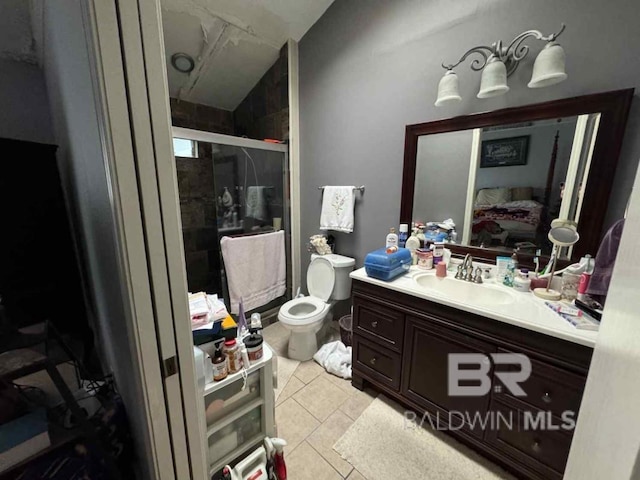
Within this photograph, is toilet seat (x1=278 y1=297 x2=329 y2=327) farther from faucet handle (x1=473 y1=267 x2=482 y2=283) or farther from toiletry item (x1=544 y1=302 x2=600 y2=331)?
toiletry item (x1=544 y1=302 x2=600 y2=331)

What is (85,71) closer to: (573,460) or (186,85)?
(573,460)

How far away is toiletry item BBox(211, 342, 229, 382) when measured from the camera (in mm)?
970

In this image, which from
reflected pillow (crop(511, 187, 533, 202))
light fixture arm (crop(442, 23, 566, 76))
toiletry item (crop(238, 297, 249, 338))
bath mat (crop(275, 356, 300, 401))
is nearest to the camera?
toiletry item (crop(238, 297, 249, 338))

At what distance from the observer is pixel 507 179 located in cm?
146

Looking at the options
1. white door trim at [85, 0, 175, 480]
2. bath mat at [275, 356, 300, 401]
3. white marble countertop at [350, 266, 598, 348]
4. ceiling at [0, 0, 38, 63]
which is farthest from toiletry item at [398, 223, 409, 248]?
ceiling at [0, 0, 38, 63]

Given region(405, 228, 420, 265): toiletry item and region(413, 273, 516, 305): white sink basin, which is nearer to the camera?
region(413, 273, 516, 305): white sink basin

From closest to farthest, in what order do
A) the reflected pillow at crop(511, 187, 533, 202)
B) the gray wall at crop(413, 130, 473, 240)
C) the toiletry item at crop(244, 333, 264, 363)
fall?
the toiletry item at crop(244, 333, 264, 363)
the reflected pillow at crop(511, 187, 533, 202)
the gray wall at crop(413, 130, 473, 240)

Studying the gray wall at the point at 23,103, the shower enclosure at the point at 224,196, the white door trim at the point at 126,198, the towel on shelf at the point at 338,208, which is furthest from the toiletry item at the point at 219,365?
the gray wall at the point at 23,103

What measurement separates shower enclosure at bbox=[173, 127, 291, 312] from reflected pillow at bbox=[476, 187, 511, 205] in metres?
1.69

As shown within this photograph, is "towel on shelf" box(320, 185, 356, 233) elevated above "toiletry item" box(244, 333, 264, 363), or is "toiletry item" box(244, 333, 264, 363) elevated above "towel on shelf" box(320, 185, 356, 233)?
"towel on shelf" box(320, 185, 356, 233)

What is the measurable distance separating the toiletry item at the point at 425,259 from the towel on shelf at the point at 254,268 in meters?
1.36

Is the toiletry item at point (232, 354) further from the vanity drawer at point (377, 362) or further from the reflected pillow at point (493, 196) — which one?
the reflected pillow at point (493, 196)

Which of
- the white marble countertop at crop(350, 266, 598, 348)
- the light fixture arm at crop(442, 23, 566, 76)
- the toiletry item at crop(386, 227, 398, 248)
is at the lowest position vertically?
the white marble countertop at crop(350, 266, 598, 348)

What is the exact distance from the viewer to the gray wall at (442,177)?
1.63 m
